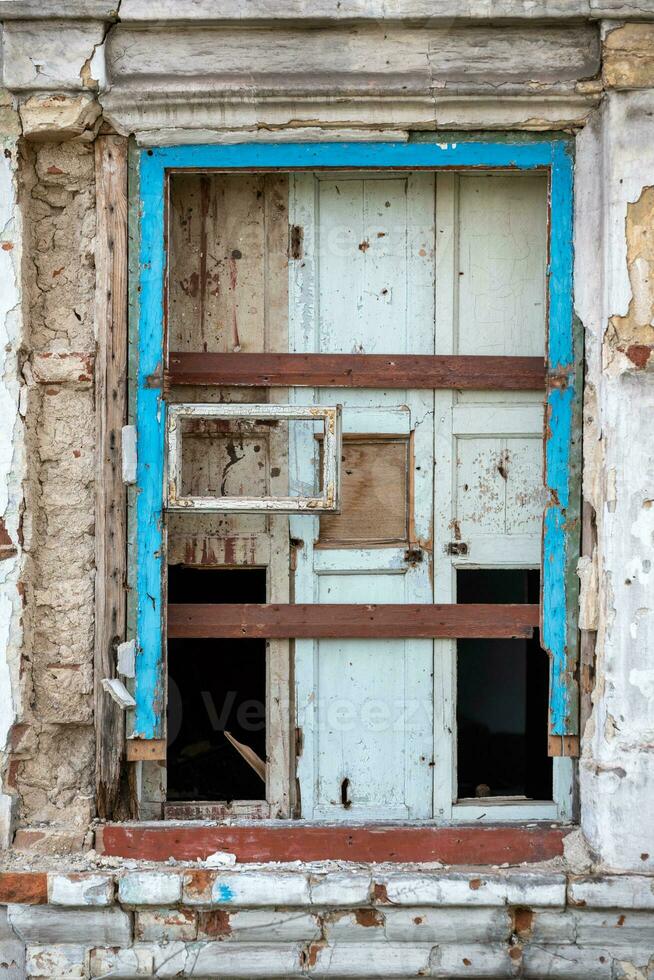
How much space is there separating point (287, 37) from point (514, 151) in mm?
745

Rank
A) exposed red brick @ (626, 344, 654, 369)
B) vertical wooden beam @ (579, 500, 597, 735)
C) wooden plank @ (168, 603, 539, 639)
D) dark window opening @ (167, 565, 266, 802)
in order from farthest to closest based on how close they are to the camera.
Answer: dark window opening @ (167, 565, 266, 802)
wooden plank @ (168, 603, 539, 639)
vertical wooden beam @ (579, 500, 597, 735)
exposed red brick @ (626, 344, 654, 369)

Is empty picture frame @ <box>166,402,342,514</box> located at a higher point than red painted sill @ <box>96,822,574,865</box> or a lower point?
higher

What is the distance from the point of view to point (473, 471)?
3.05 m

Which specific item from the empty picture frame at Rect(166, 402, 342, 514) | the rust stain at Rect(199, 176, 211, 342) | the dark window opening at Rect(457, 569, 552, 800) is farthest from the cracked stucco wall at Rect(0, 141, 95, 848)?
the dark window opening at Rect(457, 569, 552, 800)

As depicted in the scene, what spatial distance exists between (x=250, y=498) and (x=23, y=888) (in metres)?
1.28

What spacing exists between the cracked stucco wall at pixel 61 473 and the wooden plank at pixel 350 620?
32 cm

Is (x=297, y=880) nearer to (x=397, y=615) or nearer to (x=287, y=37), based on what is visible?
(x=397, y=615)

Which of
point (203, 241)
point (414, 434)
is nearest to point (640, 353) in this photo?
point (414, 434)

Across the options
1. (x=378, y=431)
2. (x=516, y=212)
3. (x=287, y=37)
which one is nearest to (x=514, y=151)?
(x=516, y=212)

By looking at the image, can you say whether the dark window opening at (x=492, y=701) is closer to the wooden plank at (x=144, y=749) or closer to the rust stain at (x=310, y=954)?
the rust stain at (x=310, y=954)

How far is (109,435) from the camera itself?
2830 mm

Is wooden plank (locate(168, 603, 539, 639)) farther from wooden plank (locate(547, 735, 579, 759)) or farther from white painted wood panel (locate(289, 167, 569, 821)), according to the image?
wooden plank (locate(547, 735, 579, 759))

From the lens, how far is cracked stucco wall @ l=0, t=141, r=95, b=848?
2842 mm

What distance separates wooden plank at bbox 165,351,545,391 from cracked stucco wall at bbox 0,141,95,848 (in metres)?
0.34
